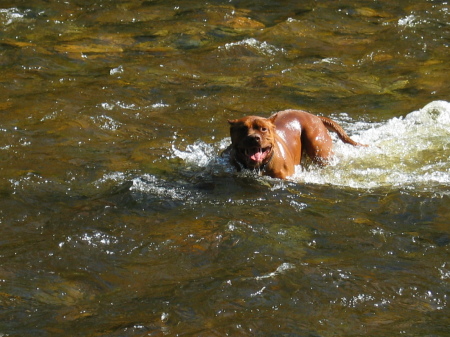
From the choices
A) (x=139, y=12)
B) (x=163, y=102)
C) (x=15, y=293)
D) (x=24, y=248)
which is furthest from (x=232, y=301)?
(x=139, y=12)

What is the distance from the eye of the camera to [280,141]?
8.40 metres

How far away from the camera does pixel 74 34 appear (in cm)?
1416

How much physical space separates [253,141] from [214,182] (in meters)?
0.66

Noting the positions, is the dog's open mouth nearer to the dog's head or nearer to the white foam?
the dog's head

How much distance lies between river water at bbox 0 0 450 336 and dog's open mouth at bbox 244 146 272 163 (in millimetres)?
255

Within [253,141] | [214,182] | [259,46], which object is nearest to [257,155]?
[253,141]

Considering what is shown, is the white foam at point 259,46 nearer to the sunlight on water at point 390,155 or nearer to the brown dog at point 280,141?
the sunlight on water at point 390,155

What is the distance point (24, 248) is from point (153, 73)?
6.35 metres

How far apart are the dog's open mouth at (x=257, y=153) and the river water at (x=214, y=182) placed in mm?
255

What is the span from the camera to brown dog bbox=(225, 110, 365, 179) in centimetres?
783

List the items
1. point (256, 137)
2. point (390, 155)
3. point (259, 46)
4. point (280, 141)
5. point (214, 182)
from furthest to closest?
point (259, 46) < point (390, 155) < point (280, 141) < point (214, 182) < point (256, 137)

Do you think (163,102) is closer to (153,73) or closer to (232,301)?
(153,73)

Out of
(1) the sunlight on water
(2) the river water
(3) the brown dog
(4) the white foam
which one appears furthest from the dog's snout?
(4) the white foam

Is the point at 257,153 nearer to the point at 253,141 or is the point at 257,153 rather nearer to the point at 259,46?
the point at 253,141
